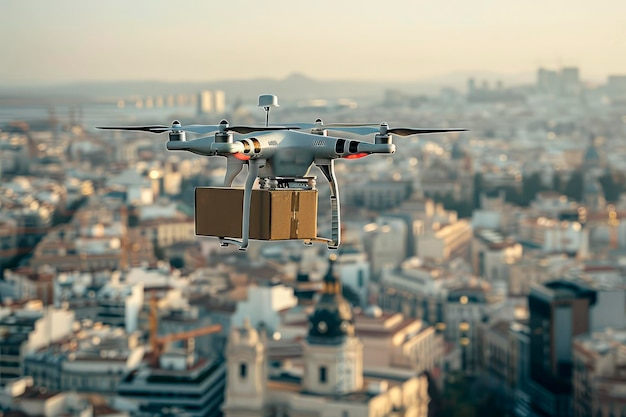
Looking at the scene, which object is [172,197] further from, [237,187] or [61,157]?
[237,187]

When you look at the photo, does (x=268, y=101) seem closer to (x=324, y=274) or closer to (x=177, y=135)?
(x=177, y=135)

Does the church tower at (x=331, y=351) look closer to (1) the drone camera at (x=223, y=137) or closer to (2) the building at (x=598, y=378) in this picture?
(2) the building at (x=598, y=378)

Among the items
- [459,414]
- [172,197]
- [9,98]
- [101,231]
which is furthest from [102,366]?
[172,197]

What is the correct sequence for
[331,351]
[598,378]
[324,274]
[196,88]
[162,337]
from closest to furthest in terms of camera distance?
[331,351] < [598,378] < [162,337] < [324,274] < [196,88]

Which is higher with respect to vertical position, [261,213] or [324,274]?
[261,213]

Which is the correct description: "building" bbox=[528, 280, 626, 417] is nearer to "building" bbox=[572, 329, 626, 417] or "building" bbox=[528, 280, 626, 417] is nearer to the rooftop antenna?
"building" bbox=[572, 329, 626, 417]

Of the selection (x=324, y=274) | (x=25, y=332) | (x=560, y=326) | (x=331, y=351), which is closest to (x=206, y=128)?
(x=331, y=351)

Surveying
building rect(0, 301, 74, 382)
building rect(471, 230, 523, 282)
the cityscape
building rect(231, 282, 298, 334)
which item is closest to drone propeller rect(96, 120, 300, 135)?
the cityscape
